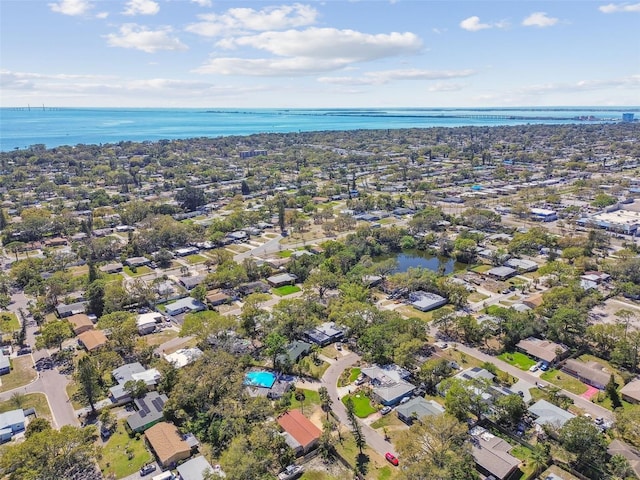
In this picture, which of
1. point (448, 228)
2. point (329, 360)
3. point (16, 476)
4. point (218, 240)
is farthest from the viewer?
point (448, 228)

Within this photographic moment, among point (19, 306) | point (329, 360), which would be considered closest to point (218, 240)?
point (19, 306)

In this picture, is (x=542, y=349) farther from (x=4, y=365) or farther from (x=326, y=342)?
(x=4, y=365)

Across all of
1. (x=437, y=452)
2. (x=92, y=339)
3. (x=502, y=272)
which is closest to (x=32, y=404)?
(x=92, y=339)

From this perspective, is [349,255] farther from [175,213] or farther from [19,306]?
[175,213]

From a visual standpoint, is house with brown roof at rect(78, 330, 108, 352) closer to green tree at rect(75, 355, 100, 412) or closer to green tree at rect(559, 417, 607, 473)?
green tree at rect(75, 355, 100, 412)

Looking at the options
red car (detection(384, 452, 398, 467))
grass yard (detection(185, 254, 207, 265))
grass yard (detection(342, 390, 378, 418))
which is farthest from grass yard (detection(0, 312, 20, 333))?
red car (detection(384, 452, 398, 467))

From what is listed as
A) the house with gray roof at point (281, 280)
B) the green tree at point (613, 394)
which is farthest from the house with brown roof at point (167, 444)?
the green tree at point (613, 394)
